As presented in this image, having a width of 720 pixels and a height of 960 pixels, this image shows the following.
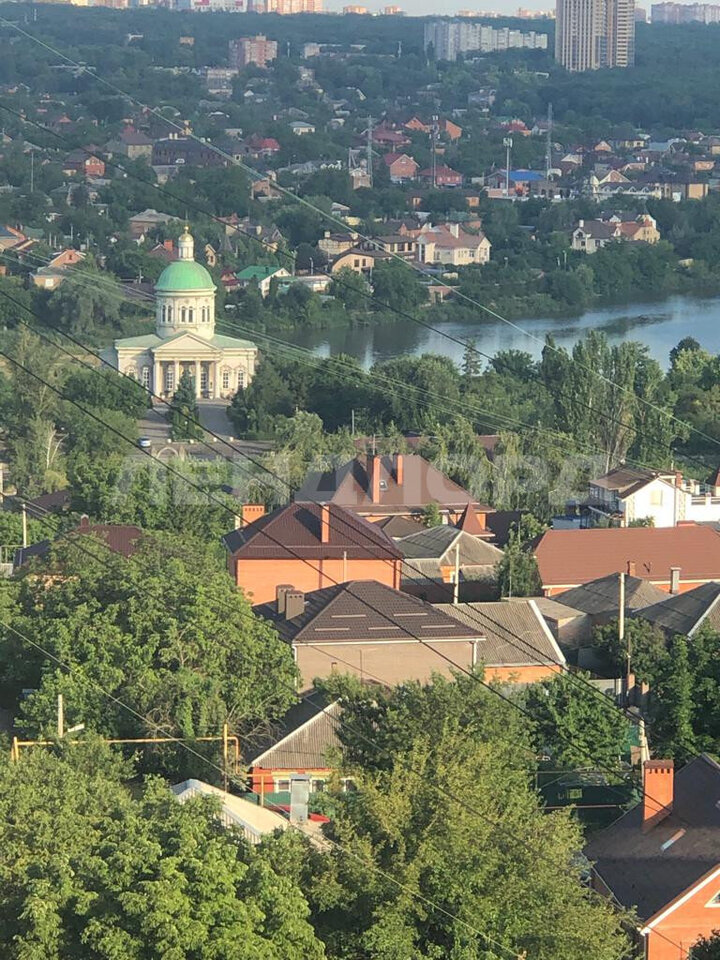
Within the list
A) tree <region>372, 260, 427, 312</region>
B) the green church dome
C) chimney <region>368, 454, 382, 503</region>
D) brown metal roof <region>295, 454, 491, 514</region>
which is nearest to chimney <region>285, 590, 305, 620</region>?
brown metal roof <region>295, 454, 491, 514</region>

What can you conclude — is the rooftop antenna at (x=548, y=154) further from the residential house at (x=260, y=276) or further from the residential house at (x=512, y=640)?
the residential house at (x=512, y=640)

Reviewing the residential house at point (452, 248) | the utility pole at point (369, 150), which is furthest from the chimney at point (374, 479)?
the utility pole at point (369, 150)

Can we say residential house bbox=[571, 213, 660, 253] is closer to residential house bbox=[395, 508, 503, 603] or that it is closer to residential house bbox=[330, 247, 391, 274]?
residential house bbox=[330, 247, 391, 274]

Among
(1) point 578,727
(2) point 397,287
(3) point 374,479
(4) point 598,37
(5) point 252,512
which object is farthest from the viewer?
(4) point 598,37

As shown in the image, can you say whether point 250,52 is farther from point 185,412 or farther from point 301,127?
point 185,412

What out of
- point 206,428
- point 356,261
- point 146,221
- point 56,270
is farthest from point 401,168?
point 206,428
